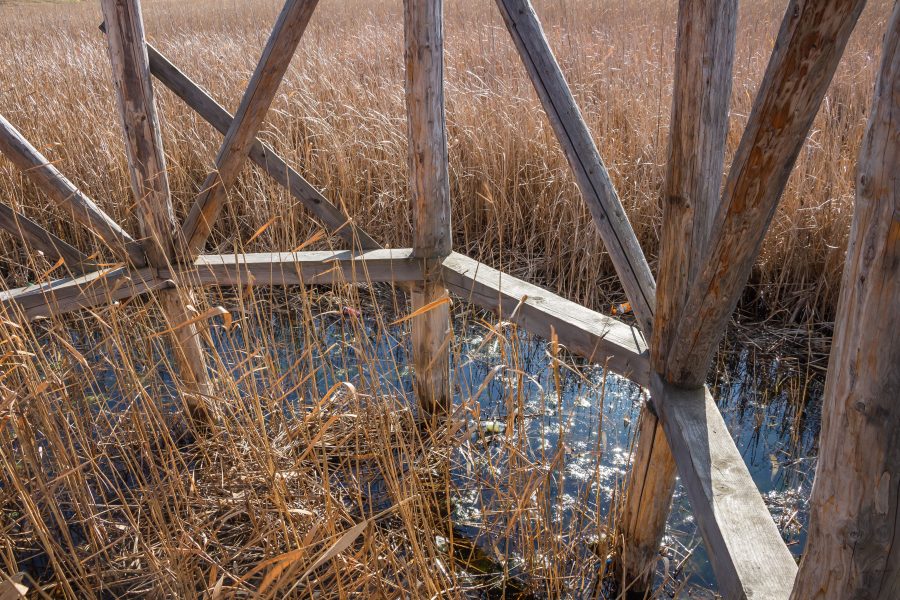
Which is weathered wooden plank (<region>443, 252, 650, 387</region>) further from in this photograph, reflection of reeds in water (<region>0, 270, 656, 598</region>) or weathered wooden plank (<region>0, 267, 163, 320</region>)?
weathered wooden plank (<region>0, 267, 163, 320</region>)

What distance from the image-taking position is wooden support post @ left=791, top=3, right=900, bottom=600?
707 mm

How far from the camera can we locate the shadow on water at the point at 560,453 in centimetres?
191

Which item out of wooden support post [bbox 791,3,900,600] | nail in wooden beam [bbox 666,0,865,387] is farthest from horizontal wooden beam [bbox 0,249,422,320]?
wooden support post [bbox 791,3,900,600]

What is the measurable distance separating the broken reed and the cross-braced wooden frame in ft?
1.48

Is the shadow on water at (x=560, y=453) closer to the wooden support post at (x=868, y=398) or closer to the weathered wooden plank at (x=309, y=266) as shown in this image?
the weathered wooden plank at (x=309, y=266)

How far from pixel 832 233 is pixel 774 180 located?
2.23 meters

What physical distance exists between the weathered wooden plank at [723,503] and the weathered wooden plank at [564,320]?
17 cm

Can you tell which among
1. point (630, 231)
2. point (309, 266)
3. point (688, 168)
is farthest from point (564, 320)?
point (309, 266)

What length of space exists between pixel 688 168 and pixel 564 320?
2.07 ft

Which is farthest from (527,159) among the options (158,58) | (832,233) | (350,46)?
(350,46)

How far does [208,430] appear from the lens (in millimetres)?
2867

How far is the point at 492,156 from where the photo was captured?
3689mm

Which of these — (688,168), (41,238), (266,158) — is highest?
(688,168)

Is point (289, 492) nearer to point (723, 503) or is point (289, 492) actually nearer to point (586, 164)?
point (723, 503)
